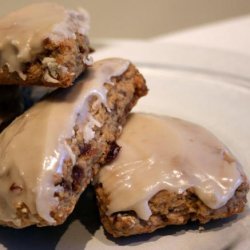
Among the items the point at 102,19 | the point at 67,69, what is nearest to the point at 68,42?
the point at 67,69

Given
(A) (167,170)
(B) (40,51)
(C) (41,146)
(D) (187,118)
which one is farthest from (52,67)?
(D) (187,118)

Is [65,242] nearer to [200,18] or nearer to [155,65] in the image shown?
[155,65]

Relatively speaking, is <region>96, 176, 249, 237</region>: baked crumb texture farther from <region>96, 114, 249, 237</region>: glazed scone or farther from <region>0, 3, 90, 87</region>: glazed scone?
<region>0, 3, 90, 87</region>: glazed scone

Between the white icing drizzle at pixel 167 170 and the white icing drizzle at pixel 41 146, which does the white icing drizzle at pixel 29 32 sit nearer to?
the white icing drizzle at pixel 41 146

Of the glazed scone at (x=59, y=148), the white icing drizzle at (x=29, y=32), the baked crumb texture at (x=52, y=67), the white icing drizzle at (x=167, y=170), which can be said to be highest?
the white icing drizzle at (x=29, y=32)

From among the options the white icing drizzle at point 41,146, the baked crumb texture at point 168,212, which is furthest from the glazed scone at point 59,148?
the baked crumb texture at point 168,212

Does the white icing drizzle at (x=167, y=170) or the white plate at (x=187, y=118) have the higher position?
the white icing drizzle at (x=167, y=170)
